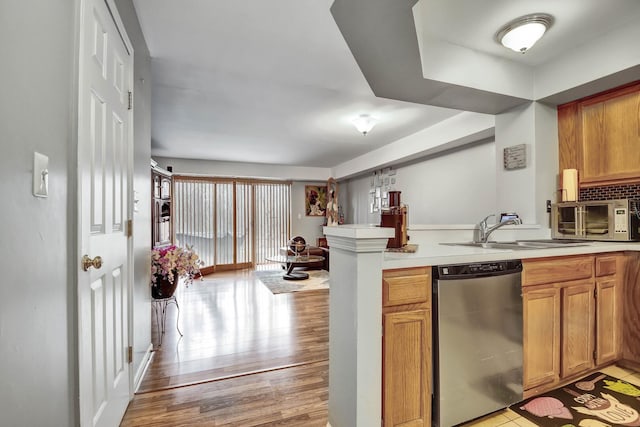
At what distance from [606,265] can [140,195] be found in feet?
11.0

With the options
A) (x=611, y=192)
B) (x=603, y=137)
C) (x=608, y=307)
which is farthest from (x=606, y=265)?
(x=603, y=137)

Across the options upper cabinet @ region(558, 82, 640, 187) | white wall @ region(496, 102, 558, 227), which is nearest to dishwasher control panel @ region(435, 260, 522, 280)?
white wall @ region(496, 102, 558, 227)

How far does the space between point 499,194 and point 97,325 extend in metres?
3.38

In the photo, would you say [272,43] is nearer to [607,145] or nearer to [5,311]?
[5,311]

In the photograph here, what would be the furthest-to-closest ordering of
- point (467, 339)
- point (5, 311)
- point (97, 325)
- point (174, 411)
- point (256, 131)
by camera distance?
1. point (256, 131)
2. point (174, 411)
3. point (467, 339)
4. point (97, 325)
5. point (5, 311)

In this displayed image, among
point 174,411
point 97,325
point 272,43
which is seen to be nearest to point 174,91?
point 272,43

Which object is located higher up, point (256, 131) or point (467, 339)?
point (256, 131)

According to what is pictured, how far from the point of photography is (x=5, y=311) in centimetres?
67

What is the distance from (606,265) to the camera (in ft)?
6.86

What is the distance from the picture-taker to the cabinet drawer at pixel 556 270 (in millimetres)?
1759

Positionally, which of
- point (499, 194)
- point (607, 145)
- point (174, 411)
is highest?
point (607, 145)

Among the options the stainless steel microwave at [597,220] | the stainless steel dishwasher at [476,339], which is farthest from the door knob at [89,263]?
the stainless steel microwave at [597,220]

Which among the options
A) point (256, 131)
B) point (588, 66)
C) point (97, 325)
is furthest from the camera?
point (256, 131)

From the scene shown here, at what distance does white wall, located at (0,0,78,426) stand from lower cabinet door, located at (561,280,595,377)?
8.34ft
